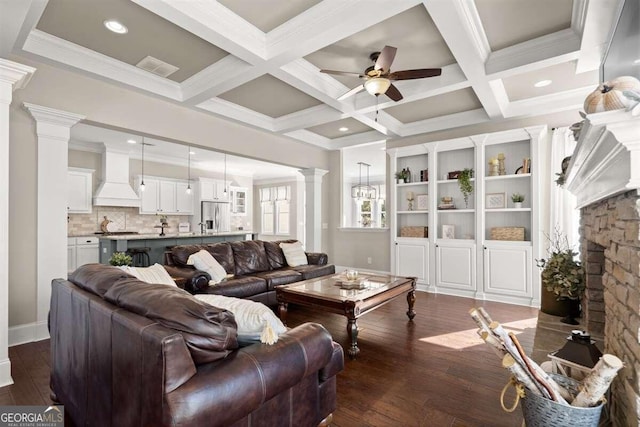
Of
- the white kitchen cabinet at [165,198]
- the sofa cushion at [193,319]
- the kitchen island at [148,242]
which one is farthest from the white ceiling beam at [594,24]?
the white kitchen cabinet at [165,198]

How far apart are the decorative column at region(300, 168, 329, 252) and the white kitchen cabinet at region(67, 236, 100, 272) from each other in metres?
4.11

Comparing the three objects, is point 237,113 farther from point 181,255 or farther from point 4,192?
point 4,192

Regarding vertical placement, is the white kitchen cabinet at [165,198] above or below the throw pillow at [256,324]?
above

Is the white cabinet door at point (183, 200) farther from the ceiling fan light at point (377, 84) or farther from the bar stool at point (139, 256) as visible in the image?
the ceiling fan light at point (377, 84)

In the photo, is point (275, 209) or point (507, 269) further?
point (275, 209)

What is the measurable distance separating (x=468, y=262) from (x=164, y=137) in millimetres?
4693

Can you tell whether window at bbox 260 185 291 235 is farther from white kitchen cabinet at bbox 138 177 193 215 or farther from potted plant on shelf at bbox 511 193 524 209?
potted plant on shelf at bbox 511 193 524 209

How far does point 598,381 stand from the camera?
1423 millimetres

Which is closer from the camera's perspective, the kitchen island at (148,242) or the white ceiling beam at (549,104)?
the white ceiling beam at (549,104)

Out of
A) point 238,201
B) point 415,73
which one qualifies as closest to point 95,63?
point 415,73

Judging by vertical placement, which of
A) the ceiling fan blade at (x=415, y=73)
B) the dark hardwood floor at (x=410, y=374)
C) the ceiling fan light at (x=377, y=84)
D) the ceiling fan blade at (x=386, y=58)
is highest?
the ceiling fan blade at (x=386, y=58)

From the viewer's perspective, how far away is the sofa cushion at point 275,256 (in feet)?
16.2

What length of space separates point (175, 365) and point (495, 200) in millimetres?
5016

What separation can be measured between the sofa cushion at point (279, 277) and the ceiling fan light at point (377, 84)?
100.0 inches
